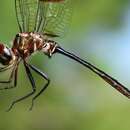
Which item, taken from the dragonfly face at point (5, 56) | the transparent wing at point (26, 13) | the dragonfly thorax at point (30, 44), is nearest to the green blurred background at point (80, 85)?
the transparent wing at point (26, 13)

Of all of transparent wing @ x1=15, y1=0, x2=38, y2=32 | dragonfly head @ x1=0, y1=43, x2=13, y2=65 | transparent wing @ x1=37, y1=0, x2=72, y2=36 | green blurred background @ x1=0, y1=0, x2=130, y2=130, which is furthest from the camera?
green blurred background @ x1=0, y1=0, x2=130, y2=130

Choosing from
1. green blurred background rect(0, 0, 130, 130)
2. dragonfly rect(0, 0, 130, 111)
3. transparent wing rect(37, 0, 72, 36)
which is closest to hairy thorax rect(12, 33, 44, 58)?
dragonfly rect(0, 0, 130, 111)

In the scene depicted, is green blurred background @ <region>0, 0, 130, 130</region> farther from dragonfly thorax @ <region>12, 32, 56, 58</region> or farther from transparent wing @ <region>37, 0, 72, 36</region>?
dragonfly thorax @ <region>12, 32, 56, 58</region>

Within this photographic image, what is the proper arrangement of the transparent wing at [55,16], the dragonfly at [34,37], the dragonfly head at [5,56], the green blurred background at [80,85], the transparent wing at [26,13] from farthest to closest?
the green blurred background at [80,85] → the transparent wing at [55,16] → the transparent wing at [26,13] → the dragonfly at [34,37] → the dragonfly head at [5,56]

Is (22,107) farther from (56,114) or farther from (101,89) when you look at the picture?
(101,89)

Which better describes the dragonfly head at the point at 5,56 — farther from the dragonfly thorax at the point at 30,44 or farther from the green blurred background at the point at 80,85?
the green blurred background at the point at 80,85
